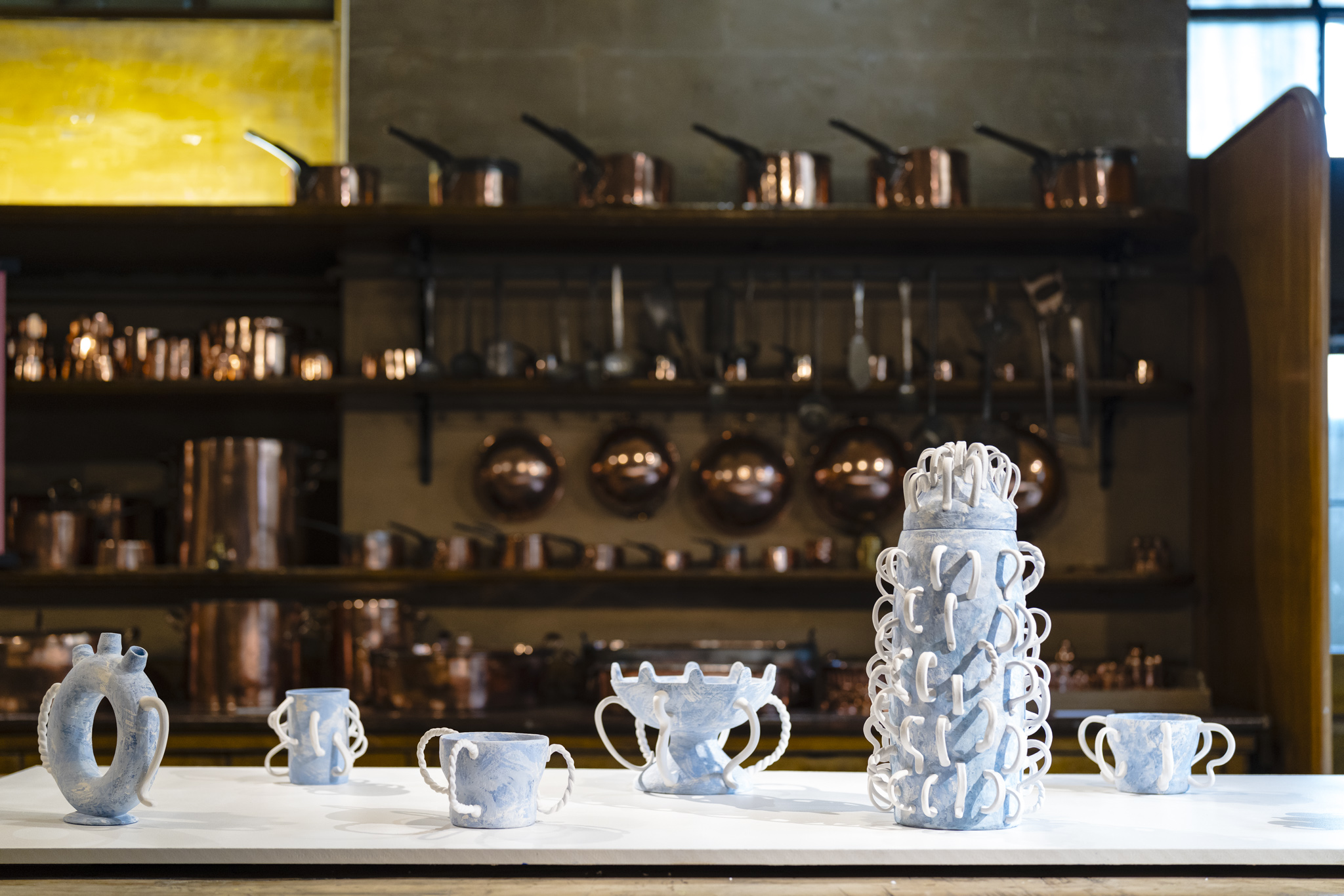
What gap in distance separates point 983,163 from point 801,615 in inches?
56.8

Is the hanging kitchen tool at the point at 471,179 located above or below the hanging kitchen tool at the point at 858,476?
above

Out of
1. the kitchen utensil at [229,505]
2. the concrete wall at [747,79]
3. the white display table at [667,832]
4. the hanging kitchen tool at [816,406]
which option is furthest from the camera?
the concrete wall at [747,79]

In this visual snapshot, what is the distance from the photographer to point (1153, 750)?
1588mm

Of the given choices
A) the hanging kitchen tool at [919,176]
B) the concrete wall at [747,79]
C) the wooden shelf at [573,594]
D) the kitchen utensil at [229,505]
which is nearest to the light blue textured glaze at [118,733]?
the kitchen utensil at [229,505]

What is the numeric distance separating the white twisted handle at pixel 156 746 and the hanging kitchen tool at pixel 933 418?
2.61 meters

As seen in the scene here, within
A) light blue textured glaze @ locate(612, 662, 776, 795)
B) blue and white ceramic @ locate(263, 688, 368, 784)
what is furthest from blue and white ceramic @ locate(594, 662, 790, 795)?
blue and white ceramic @ locate(263, 688, 368, 784)

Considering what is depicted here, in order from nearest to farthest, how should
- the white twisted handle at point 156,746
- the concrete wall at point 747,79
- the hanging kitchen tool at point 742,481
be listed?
the white twisted handle at point 156,746
the hanging kitchen tool at point 742,481
the concrete wall at point 747,79

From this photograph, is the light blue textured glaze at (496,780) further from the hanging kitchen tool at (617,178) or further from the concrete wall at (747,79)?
the concrete wall at (747,79)

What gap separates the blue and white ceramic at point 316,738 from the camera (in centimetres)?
165

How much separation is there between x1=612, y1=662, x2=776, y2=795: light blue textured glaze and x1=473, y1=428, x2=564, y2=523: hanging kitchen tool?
89.9 inches

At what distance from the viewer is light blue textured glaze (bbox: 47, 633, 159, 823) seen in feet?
4.57

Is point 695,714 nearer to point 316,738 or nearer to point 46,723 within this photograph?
point 316,738

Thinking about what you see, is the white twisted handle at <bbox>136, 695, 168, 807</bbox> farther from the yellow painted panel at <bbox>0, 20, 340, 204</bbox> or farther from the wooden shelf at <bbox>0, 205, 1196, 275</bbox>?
the yellow painted panel at <bbox>0, 20, 340, 204</bbox>

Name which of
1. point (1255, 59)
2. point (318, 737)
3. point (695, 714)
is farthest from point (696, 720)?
point (1255, 59)
